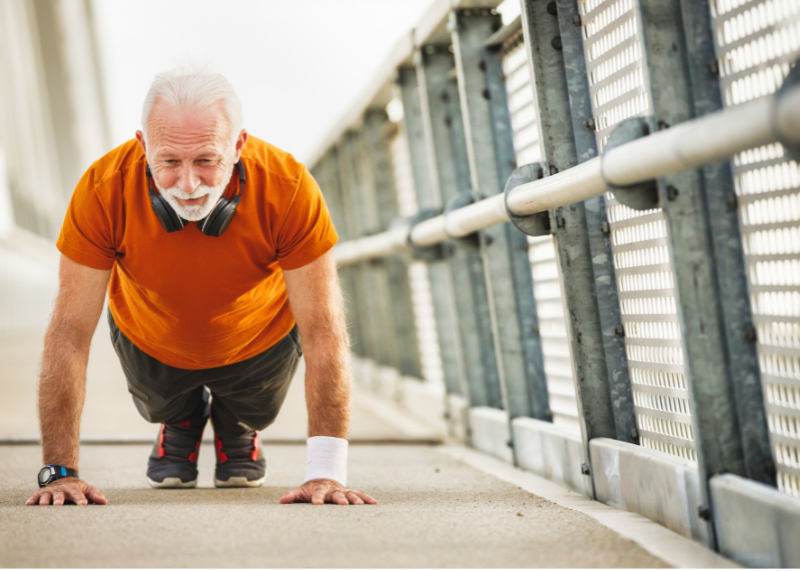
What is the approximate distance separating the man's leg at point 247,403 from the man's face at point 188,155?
0.75m

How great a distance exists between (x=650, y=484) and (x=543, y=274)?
1.39 meters

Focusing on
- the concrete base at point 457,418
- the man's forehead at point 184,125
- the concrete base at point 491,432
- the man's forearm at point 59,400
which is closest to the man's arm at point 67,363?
the man's forearm at point 59,400

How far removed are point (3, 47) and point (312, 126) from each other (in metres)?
16.2

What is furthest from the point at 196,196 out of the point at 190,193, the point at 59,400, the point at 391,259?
the point at 391,259

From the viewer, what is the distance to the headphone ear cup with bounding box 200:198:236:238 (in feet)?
7.85

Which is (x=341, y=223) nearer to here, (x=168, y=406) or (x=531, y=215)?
(x=168, y=406)

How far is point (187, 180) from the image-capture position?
2330 millimetres

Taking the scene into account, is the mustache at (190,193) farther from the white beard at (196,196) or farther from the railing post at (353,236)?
the railing post at (353,236)

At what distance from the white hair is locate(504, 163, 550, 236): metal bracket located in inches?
38.2

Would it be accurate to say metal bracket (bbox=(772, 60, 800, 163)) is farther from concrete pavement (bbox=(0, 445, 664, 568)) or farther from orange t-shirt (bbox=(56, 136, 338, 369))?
orange t-shirt (bbox=(56, 136, 338, 369))

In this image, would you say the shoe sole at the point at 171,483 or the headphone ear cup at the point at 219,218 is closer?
the headphone ear cup at the point at 219,218

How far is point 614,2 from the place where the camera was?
8.28 feet

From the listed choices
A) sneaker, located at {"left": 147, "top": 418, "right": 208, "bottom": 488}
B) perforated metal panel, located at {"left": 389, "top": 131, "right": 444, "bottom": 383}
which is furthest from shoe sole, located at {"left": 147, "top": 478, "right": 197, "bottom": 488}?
perforated metal panel, located at {"left": 389, "top": 131, "right": 444, "bottom": 383}

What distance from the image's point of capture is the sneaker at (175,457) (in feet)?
10.1
